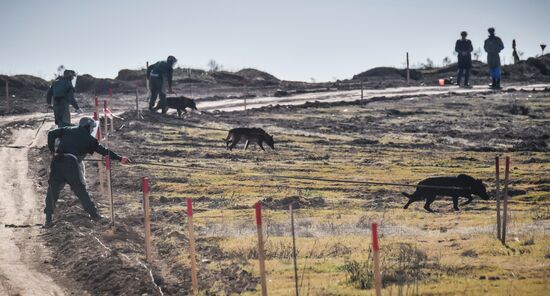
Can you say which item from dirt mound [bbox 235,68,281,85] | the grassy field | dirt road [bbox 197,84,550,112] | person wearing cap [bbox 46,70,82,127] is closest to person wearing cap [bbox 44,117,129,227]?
the grassy field

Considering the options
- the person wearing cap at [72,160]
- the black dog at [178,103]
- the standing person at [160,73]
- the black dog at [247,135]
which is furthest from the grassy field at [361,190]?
the person wearing cap at [72,160]

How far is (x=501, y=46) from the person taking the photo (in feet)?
175

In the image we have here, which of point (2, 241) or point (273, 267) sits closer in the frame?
point (273, 267)

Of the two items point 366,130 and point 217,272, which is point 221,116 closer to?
point 366,130

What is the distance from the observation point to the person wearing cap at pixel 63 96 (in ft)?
98.7

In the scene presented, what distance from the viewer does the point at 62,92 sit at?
3045 centimetres

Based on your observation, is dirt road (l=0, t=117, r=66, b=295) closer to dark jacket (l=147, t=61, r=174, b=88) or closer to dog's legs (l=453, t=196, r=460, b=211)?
dog's legs (l=453, t=196, r=460, b=211)

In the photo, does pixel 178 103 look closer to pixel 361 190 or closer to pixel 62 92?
pixel 62 92

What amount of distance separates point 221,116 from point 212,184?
53.8 feet

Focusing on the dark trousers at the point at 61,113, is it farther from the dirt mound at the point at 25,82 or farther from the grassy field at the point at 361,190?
the dirt mound at the point at 25,82

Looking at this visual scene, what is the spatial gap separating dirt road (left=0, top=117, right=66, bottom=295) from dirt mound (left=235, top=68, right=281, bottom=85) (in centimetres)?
3113

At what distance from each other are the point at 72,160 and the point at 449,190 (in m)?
8.15

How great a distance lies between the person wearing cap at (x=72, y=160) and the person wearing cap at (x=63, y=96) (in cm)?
799

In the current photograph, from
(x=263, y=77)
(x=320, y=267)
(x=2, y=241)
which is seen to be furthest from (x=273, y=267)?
(x=263, y=77)
